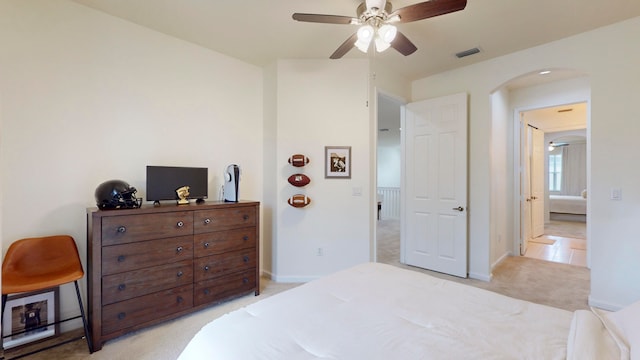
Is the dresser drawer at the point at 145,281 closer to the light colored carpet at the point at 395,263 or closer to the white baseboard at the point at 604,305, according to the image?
the light colored carpet at the point at 395,263

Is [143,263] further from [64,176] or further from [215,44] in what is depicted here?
[215,44]

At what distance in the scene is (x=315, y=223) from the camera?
336 centimetres

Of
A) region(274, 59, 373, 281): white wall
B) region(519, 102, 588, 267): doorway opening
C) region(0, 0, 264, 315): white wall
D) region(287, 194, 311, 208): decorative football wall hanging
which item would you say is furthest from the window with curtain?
region(0, 0, 264, 315): white wall

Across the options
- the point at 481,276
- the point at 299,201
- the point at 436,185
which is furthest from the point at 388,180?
the point at 299,201

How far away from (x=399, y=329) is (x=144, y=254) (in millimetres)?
2022

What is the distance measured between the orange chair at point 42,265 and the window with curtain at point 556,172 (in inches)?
482

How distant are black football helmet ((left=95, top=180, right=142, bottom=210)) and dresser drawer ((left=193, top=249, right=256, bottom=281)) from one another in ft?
2.41

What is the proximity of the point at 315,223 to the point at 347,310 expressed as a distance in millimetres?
2082

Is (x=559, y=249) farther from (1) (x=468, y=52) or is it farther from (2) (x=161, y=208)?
(2) (x=161, y=208)

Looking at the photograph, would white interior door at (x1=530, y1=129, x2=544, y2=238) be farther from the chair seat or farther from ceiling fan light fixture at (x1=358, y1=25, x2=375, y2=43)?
the chair seat

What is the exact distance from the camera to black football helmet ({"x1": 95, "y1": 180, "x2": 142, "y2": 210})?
83.3 inches

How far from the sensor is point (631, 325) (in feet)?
3.30

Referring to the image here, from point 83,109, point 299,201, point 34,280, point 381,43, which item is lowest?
point 34,280

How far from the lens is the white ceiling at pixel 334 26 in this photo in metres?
2.30
